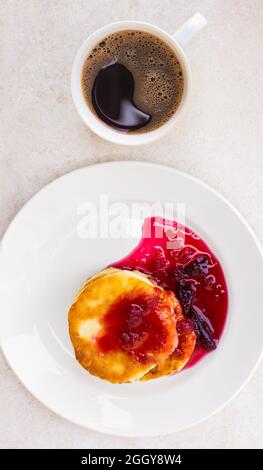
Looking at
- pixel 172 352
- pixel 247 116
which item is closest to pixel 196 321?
pixel 172 352

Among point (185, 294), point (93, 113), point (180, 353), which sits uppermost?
point (93, 113)

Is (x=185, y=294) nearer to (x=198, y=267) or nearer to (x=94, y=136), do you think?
(x=198, y=267)

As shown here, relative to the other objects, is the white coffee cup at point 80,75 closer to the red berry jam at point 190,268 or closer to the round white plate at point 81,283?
the round white plate at point 81,283

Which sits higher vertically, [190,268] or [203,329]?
[190,268]

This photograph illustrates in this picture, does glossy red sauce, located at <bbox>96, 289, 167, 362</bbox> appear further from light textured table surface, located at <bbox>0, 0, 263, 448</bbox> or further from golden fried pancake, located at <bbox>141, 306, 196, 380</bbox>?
light textured table surface, located at <bbox>0, 0, 263, 448</bbox>

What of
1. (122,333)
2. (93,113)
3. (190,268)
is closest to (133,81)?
(93,113)

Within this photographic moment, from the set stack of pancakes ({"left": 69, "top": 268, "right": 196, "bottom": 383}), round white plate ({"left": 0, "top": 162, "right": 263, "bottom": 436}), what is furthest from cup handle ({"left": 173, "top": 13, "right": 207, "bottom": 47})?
stack of pancakes ({"left": 69, "top": 268, "right": 196, "bottom": 383})
